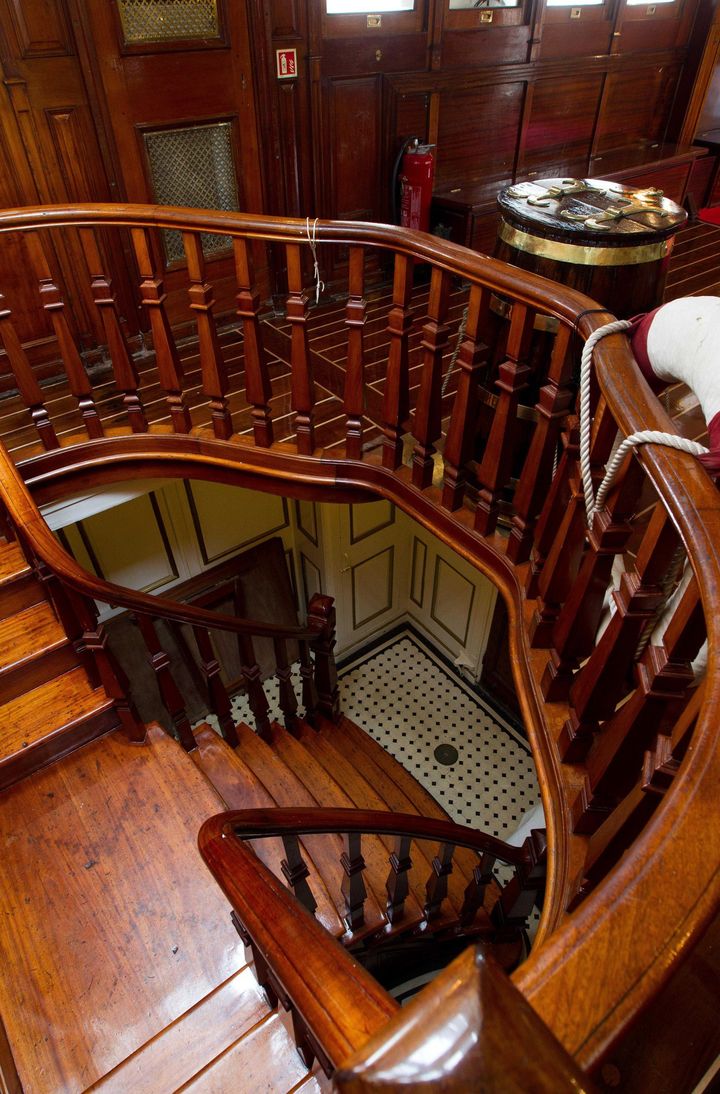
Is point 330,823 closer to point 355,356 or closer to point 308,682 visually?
point 355,356

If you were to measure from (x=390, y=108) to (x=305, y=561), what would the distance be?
2793mm

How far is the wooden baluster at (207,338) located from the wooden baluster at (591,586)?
4.67ft

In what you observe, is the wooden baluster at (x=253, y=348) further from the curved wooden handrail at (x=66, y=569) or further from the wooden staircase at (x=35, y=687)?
the wooden staircase at (x=35, y=687)

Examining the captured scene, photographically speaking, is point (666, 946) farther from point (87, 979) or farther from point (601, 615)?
point (87, 979)

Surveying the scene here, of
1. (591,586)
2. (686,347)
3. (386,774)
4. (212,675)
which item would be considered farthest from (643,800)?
(386,774)

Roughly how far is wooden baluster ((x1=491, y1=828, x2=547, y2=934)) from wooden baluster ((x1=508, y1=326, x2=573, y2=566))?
909mm

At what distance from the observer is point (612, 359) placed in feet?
3.85

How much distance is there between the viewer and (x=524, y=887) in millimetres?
2252

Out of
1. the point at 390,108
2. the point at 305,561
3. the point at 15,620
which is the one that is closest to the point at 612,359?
the point at 15,620

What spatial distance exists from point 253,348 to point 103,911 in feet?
5.60

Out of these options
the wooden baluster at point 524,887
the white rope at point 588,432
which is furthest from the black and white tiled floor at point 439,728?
the white rope at point 588,432

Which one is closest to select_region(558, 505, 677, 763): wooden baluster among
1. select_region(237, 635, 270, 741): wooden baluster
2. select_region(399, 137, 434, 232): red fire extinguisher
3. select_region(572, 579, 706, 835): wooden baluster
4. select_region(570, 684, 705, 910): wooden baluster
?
select_region(572, 579, 706, 835): wooden baluster

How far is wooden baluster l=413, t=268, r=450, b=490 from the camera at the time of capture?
1754 millimetres

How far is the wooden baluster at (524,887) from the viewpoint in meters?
2.09
